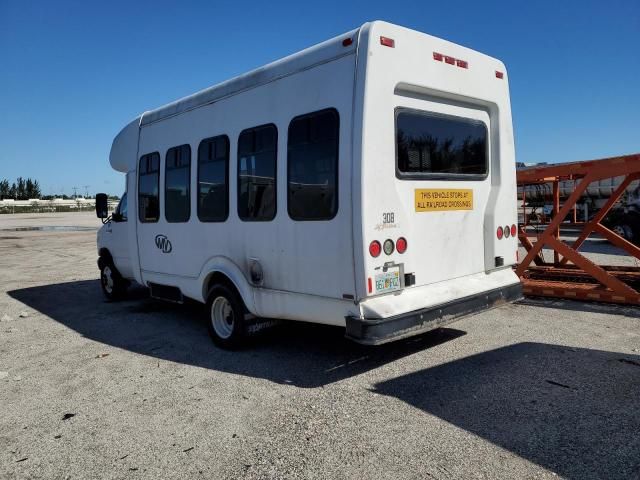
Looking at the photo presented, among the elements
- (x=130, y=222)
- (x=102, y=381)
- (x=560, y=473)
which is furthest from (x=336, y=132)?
(x=130, y=222)

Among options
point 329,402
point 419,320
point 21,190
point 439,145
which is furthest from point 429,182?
point 21,190

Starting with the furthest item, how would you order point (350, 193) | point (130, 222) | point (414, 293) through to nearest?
point (130, 222), point (414, 293), point (350, 193)

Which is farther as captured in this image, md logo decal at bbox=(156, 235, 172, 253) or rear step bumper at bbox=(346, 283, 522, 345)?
md logo decal at bbox=(156, 235, 172, 253)

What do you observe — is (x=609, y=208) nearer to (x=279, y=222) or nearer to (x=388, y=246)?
(x=388, y=246)

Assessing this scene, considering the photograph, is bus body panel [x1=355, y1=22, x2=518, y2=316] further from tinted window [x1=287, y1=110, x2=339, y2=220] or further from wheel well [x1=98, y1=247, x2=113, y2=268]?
wheel well [x1=98, y1=247, x2=113, y2=268]

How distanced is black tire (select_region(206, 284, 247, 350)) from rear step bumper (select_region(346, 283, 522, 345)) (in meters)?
1.70

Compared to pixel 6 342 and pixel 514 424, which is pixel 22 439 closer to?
pixel 6 342

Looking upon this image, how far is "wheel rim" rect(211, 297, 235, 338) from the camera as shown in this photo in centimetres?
582

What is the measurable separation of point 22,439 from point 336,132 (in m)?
3.47

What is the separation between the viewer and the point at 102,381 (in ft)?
15.9

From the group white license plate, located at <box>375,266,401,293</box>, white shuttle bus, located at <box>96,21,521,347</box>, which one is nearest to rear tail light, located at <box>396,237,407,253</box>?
white shuttle bus, located at <box>96,21,521,347</box>

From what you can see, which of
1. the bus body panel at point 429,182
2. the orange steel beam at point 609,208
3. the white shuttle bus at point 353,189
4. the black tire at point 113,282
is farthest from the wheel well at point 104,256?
the orange steel beam at point 609,208

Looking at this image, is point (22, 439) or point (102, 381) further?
point (102, 381)

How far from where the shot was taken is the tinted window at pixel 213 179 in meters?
5.59
